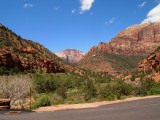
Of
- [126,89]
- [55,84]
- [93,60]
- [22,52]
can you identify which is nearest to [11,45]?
[22,52]

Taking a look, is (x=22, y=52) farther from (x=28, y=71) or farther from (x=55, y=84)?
(x=55, y=84)

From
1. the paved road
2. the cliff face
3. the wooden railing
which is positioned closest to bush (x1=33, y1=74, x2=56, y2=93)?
the cliff face

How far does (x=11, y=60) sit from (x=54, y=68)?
2306 cm

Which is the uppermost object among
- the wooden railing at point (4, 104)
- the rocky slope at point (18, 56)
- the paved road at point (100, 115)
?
the rocky slope at point (18, 56)

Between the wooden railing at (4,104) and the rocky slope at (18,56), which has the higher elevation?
the rocky slope at (18,56)

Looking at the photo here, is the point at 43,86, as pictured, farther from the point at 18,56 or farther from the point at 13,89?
the point at 18,56

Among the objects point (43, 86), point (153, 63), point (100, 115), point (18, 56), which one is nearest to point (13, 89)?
point (43, 86)

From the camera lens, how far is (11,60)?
329 feet

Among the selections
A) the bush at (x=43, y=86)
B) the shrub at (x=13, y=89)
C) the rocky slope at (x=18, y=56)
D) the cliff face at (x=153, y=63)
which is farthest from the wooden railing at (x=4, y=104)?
the rocky slope at (x=18, y=56)

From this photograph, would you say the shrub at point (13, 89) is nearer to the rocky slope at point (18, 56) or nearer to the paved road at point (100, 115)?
the paved road at point (100, 115)

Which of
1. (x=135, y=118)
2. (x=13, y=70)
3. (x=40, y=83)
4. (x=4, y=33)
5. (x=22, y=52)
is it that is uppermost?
(x=4, y=33)

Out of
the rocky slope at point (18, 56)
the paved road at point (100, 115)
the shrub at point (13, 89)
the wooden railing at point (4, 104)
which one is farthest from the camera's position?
the rocky slope at point (18, 56)

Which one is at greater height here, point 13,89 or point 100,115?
point 13,89

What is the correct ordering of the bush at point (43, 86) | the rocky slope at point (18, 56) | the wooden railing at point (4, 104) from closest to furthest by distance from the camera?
1. the wooden railing at point (4, 104)
2. the bush at point (43, 86)
3. the rocky slope at point (18, 56)
